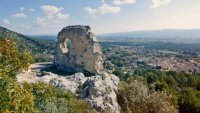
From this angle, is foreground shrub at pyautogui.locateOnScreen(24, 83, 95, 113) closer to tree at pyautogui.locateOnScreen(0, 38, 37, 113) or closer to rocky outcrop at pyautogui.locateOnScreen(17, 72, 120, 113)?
tree at pyautogui.locateOnScreen(0, 38, 37, 113)

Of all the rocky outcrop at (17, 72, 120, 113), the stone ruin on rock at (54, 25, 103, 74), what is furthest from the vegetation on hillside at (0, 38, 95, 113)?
the stone ruin on rock at (54, 25, 103, 74)

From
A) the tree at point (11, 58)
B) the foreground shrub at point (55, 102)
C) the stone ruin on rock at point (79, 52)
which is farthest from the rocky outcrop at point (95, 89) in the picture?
the tree at point (11, 58)

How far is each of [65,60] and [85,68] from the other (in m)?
3.38


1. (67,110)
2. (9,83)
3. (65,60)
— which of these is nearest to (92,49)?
(65,60)

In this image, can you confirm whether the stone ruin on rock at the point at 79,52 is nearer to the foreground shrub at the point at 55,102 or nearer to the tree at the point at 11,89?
the foreground shrub at the point at 55,102

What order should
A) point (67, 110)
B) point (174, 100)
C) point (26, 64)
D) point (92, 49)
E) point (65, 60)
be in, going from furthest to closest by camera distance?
point (65, 60) → point (92, 49) → point (174, 100) → point (67, 110) → point (26, 64)

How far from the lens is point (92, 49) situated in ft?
101

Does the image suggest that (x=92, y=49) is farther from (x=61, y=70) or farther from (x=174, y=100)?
(x=174, y=100)

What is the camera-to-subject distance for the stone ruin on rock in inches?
1216

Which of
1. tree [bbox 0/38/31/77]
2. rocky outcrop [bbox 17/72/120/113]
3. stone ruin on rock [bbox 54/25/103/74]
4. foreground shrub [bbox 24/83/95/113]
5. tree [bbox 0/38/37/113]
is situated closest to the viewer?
tree [bbox 0/38/37/113]

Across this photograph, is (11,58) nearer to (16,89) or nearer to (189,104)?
(16,89)

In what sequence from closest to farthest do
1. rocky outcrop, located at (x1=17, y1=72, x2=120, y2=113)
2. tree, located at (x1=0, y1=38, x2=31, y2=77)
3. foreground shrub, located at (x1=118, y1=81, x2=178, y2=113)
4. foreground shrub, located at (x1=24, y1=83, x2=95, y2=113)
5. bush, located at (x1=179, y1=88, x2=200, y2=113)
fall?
tree, located at (x1=0, y1=38, x2=31, y2=77) < foreground shrub, located at (x1=24, y1=83, x2=95, y2=113) < rocky outcrop, located at (x1=17, y1=72, x2=120, y2=113) < foreground shrub, located at (x1=118, y1=81, x2=178, y2=113) < bush, located at (x1=179, y1=88, x2=200, y2=113)

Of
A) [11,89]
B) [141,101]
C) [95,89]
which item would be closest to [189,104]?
[141,101]

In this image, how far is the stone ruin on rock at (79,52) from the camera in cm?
3088
